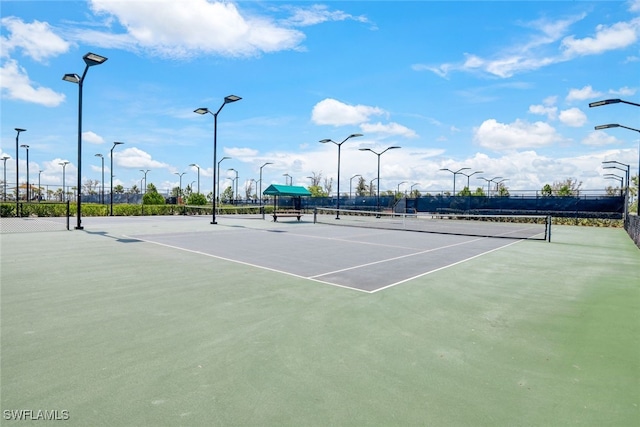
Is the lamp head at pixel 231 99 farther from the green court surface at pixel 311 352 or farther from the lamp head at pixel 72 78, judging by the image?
the green court surface at pixel 311 352

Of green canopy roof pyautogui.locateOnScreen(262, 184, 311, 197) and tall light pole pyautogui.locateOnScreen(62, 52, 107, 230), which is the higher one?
tall light pole pyautogui.locateOnScreen(62, 52, 107, 230)

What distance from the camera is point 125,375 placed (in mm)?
3186

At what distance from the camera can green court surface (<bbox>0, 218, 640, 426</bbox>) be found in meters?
2.75

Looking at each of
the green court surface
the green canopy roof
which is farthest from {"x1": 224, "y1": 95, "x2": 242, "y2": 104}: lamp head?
the green court surface

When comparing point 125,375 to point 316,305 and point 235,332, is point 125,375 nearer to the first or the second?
point 235,332

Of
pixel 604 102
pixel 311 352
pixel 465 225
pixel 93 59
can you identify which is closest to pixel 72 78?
pixel 93 59

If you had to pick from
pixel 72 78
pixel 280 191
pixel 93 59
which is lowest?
pixel 280 191

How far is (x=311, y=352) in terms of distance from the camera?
3.74m

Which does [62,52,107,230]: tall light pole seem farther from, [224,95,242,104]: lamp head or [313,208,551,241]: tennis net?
[313,208,551,241]: tennis net

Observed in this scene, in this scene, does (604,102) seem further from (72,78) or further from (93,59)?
(72,78)

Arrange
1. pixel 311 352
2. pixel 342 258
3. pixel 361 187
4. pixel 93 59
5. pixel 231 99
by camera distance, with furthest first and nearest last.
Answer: pixel 361 187, pixel 231 99, pixel 93 59, pixel 342 258, pixel 311 352

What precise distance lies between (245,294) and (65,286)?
3297 millimetres

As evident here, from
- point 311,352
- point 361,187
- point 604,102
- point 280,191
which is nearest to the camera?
point 311,352

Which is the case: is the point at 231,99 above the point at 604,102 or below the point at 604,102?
above
